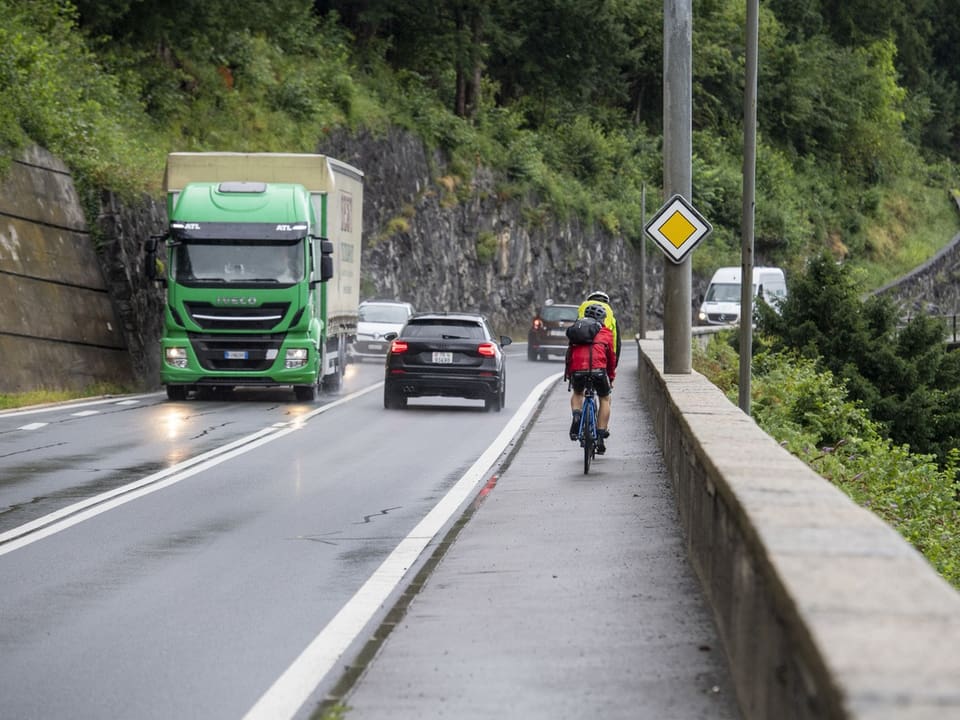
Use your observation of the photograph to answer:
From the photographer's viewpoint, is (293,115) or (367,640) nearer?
(367,640)

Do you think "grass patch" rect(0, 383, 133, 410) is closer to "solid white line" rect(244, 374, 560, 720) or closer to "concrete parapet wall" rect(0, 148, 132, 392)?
"concrete parapet wall" rect(0, 148, 132, 392)

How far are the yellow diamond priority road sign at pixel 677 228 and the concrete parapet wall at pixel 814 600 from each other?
10.2 meters

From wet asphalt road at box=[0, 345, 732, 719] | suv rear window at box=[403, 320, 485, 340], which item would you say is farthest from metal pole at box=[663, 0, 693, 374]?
suv rear window at box=[403, 320, 485, 340]

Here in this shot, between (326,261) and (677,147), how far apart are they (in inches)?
326

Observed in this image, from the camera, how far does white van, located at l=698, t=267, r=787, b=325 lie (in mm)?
56562

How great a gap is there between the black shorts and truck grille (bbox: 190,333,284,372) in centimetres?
1086

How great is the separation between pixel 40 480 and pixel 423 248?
4244 centimetres

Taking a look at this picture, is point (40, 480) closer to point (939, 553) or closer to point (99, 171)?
point (939, 553)

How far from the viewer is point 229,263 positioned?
2642 centimetres

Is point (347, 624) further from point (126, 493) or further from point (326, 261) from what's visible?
point (326, 261)

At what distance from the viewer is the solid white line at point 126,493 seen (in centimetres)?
1160

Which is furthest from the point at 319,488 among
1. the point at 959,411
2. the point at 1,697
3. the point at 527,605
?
the point at 959,411

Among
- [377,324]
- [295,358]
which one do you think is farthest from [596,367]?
[377,324]

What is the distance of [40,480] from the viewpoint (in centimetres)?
1521
